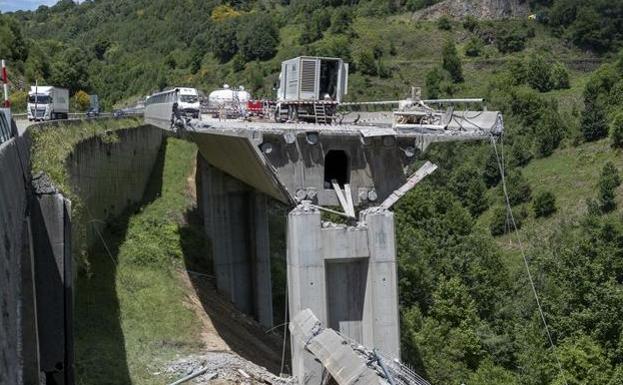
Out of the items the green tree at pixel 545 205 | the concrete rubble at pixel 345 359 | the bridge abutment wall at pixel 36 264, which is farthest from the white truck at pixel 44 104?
the green tree at pixel 545 205

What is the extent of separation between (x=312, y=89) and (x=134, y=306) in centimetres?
965

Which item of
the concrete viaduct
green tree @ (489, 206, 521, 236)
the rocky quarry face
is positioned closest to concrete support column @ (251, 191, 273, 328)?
A: the concrete viaduct

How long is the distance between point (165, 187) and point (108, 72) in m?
98.7

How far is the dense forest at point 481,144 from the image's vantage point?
39719 millimetres

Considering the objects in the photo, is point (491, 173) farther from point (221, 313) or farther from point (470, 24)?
point (221, 313)

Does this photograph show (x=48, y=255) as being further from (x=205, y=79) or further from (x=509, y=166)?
(x=205, y=79)

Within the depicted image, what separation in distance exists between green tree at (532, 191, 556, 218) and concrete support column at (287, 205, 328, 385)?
185 ft

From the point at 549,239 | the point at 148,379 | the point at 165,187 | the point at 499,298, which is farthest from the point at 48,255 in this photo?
the point at 549,239

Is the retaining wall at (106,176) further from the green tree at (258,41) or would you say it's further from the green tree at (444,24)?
the green tree at (444,24)

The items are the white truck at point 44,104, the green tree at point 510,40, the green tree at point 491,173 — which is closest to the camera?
the white truck at point 44,104

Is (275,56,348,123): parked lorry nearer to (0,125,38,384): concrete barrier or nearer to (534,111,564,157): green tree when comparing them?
(0,125,38,384): concrete barrier

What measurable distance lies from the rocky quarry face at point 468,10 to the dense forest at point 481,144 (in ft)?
9.88

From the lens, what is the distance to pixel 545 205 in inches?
3031

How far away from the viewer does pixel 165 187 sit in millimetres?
48375
